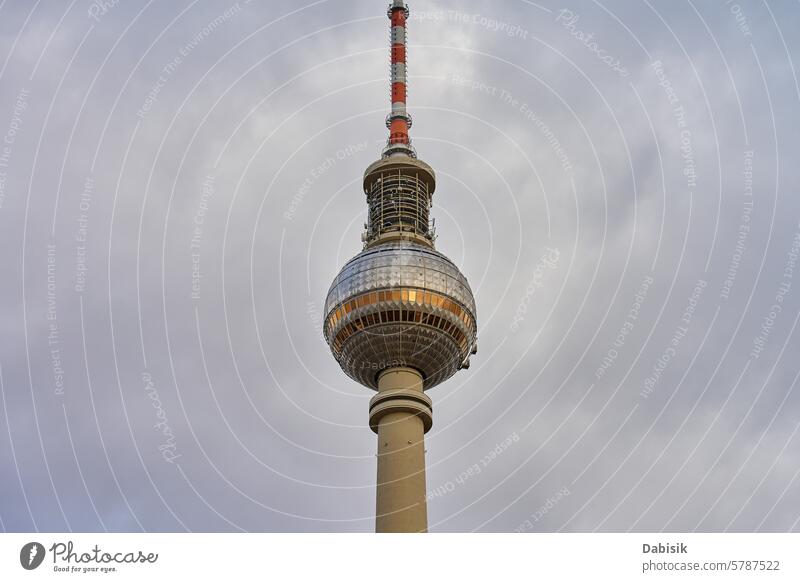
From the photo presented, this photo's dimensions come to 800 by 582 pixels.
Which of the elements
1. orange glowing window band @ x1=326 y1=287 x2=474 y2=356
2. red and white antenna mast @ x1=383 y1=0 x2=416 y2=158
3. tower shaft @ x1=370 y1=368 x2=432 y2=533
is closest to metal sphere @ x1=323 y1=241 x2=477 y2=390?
orange glowing window band @ x1=326 y1=287 x2=474 y2=356

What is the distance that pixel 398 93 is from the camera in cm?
9619

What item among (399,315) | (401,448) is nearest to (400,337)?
(399,315)

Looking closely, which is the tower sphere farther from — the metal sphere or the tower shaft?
the tower shaft

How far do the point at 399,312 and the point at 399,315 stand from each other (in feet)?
0.85

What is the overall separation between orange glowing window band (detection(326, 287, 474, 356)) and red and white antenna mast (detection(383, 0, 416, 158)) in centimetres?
2273

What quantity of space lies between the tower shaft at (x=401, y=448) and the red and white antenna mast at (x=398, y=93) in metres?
28.5

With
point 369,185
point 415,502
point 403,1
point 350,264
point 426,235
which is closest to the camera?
point 415,502

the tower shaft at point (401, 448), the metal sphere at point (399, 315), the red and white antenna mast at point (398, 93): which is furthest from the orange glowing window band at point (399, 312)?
the red and white antenna mast at point (398, 93)

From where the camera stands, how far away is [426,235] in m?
86.3

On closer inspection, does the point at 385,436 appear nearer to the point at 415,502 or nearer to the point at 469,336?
the point at 415,502

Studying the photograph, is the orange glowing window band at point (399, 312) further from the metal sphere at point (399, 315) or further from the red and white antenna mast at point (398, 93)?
the red and white antenna mast at point (398, 93)

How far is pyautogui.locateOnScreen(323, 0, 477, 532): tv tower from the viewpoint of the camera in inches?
2730

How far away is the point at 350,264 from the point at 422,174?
16.3m
